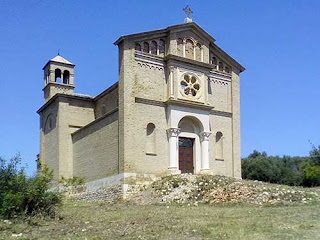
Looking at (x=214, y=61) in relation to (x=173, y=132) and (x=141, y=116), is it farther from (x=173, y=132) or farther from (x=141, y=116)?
(x=141, y=116)

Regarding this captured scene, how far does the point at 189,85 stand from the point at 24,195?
15168 millimetres

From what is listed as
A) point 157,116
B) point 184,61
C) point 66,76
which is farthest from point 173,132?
point 66,76

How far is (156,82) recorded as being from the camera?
29641mm

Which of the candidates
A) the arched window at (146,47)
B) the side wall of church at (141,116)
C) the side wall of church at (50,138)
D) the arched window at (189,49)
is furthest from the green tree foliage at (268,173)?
the arched window at (146,47)

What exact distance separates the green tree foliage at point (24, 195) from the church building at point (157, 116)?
8357mm

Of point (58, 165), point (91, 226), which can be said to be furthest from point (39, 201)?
point (58, 165)

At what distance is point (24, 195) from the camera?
60.2ft

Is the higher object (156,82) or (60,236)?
(156,82)

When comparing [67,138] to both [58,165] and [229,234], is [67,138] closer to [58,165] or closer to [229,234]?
[58,165]

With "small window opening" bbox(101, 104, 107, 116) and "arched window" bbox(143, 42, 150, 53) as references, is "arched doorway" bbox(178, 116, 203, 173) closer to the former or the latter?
"arched window" bbox(143, 42, 150, 53)

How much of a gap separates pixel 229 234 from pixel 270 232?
1.21 meters

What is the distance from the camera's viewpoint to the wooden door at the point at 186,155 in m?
30.5

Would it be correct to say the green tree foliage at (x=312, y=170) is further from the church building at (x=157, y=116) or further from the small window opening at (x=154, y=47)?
the small window opening at (x=154, y=47)

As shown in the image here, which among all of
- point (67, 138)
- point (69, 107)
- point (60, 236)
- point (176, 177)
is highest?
point (69, 107)
